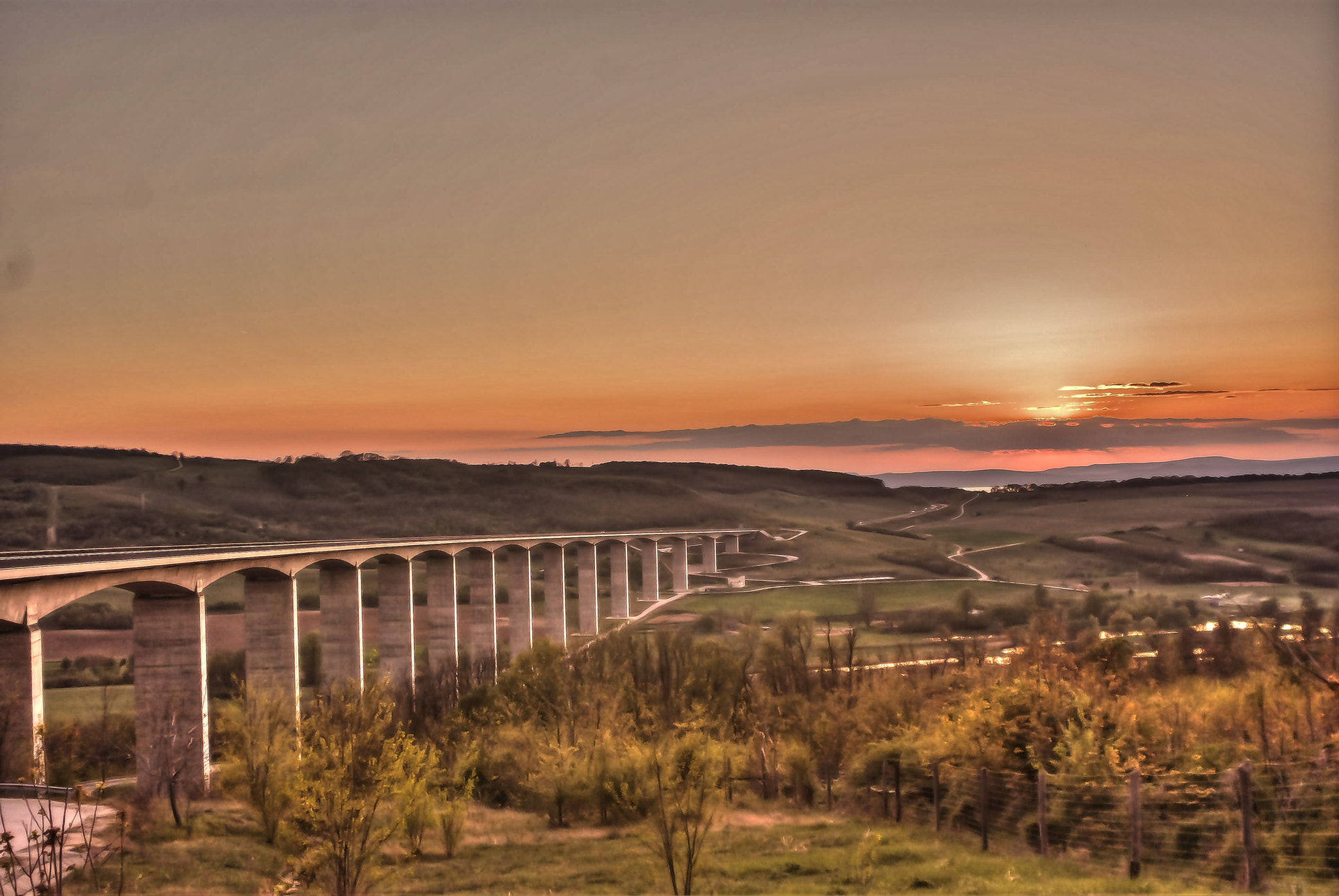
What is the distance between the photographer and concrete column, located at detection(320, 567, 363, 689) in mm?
57406

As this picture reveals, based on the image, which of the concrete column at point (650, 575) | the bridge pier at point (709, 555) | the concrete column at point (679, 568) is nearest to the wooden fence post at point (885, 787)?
the concrete column at point (650, 575)

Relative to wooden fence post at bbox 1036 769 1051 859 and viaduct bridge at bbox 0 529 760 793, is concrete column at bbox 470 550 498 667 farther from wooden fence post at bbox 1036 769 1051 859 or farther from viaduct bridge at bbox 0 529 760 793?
wooden fence post at bbox 1036 769 1051 859

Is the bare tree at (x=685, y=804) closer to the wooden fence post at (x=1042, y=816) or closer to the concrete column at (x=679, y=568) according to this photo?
the wooden fence post at (x=1042, y=816)

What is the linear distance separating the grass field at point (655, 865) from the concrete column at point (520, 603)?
185 ft

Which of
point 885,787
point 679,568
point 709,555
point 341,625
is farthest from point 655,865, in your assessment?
point 709,555

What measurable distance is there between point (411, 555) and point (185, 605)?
92.8 feet

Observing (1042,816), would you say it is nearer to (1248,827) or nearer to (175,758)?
(1248,827)

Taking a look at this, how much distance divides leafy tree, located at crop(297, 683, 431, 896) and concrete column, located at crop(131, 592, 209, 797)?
49.1 feet

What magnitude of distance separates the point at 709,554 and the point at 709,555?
0.16 m

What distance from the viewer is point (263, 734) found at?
31.8 metres

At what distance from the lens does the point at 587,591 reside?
112 meters

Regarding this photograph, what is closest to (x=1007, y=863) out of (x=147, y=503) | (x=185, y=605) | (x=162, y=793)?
(x=162, y=793)

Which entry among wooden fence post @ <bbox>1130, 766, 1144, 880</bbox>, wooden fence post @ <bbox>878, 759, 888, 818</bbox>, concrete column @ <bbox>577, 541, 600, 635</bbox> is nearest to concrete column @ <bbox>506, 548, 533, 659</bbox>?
concrete column @ <bbox>577, 541, 600, 635</bbox>

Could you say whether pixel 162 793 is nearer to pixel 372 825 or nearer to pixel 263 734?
pixel 263 734
